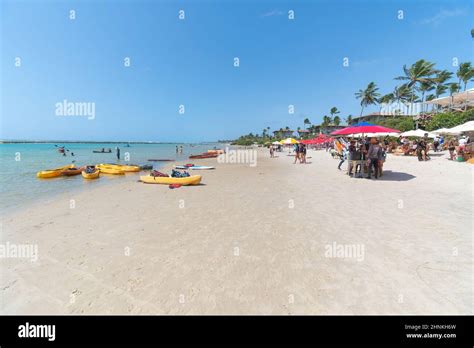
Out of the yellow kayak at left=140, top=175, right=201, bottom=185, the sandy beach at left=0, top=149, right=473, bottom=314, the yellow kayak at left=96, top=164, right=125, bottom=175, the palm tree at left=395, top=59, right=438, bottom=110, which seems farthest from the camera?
the palm tree at left=395, top=59, right=438, bottom=110

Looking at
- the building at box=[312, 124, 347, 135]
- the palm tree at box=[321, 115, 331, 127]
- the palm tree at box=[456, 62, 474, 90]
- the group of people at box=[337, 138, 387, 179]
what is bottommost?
the group of people at box=[337, 138, 387, 179]

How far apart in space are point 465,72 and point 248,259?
67963 mm

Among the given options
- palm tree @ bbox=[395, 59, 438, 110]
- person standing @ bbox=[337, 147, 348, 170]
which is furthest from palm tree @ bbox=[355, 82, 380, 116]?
person standing @ bbox=[337, 147, 348, 170]

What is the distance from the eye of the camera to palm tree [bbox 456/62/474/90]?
144 feet

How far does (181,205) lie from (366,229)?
18.7ft

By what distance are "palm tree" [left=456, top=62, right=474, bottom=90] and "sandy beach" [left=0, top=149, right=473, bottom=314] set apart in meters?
59.6

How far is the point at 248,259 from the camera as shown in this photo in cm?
376

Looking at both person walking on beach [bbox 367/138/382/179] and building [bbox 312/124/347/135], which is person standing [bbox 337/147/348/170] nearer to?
person walking on beach [bbox 367/138/382/179]

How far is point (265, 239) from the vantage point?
4.54 metres

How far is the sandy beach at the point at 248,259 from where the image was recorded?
271cm
